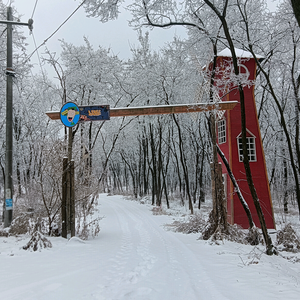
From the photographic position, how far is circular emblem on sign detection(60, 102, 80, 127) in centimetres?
804

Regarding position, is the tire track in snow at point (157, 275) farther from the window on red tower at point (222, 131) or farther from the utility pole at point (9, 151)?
the window on red tower at point (222, 131)

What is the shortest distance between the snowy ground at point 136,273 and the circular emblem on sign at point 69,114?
A: 10.9ft

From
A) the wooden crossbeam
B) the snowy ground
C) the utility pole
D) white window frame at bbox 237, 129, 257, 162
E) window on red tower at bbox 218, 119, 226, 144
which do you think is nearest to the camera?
the snowy ground

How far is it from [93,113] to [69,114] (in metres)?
0.81

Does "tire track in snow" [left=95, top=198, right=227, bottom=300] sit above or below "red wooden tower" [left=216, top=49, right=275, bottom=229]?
below

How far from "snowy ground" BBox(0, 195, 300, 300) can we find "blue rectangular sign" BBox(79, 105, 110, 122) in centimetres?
365

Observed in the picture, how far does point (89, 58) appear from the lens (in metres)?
18.2

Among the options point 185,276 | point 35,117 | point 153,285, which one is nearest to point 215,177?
point 185,276

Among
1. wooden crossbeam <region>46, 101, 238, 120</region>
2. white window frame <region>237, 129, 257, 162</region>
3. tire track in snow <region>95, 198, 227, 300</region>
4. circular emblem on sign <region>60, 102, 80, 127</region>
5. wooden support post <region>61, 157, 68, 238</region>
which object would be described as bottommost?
tire track in snow <region>95, 198, 227, 300</region>

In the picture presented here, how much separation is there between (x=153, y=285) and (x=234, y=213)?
31.9 feet

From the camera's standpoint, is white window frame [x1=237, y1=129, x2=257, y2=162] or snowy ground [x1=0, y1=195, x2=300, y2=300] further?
white window frame [x1=237, y1=129, x2=257, y2=162]

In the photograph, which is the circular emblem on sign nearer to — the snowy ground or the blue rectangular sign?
the blue rectangular sign

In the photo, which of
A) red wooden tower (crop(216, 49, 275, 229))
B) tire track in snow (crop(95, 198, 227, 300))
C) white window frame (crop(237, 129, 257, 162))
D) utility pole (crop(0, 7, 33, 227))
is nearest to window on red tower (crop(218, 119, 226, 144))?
red wooden tower (crop(216, 49, 275, 229))

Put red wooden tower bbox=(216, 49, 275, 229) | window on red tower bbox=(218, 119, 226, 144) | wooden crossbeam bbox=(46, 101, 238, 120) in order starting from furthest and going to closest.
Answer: window on red tower bbox=(218, 119, 226, 144)
red wooden tower bbox=(216, 49, 275, 229)
wooden crossbeam bbox=(46, 101, 238, 120)
